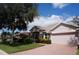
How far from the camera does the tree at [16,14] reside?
234 centimetres

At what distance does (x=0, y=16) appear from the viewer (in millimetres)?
2346

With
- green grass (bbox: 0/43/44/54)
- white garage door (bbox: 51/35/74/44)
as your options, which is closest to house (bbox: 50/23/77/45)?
white garage door (bbox: 51/35/74/44)

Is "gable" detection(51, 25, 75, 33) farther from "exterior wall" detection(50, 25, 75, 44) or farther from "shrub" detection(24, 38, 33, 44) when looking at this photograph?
"shrub" detection(24, 38, 33, 44)

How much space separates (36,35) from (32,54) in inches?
6.8

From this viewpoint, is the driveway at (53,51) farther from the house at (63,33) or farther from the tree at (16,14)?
the tree at (16,14)

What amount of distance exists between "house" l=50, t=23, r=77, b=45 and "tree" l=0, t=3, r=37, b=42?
24 cm

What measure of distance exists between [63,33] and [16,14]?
45cm

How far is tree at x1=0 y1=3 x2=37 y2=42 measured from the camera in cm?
234

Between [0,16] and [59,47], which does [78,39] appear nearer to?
[59,47]

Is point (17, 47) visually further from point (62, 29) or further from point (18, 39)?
point (62, 29)

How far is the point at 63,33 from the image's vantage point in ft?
7.73

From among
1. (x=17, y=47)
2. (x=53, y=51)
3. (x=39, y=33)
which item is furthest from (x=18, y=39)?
(x=53, y=51)
